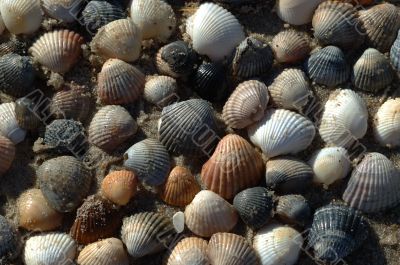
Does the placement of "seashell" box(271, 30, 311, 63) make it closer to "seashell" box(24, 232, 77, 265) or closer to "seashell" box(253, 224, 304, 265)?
"seashell" box(253, 224, 304, 265)

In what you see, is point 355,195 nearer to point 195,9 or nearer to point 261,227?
point 261,227

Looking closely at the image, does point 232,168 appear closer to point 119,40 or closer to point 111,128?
point 111,128

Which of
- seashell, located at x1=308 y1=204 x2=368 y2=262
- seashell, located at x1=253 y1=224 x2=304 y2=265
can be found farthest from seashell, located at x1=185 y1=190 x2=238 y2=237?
seashell, located at x1=308 y1=204 x2=368 y2=262

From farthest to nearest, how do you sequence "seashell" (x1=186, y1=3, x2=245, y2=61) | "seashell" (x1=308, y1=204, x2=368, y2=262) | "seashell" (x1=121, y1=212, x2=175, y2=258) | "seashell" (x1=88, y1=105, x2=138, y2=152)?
"seashell" (x1=186, y1=3, x2=245, y2=61)
"seashell" (x1=88, y1=105, x2=138, y2=152)
"seashell" (x1=121, y1=212, x2=175, y2=258)
"seashell" (x1=308, y1=204, x2=368, y2=262)

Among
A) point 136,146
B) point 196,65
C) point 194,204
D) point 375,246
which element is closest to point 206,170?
point 194,204

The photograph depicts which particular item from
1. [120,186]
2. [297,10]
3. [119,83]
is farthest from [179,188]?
[297,10]

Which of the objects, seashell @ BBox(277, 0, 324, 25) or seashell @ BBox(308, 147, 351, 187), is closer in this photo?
seashell @ BBox(308, 147, 351, 187)
